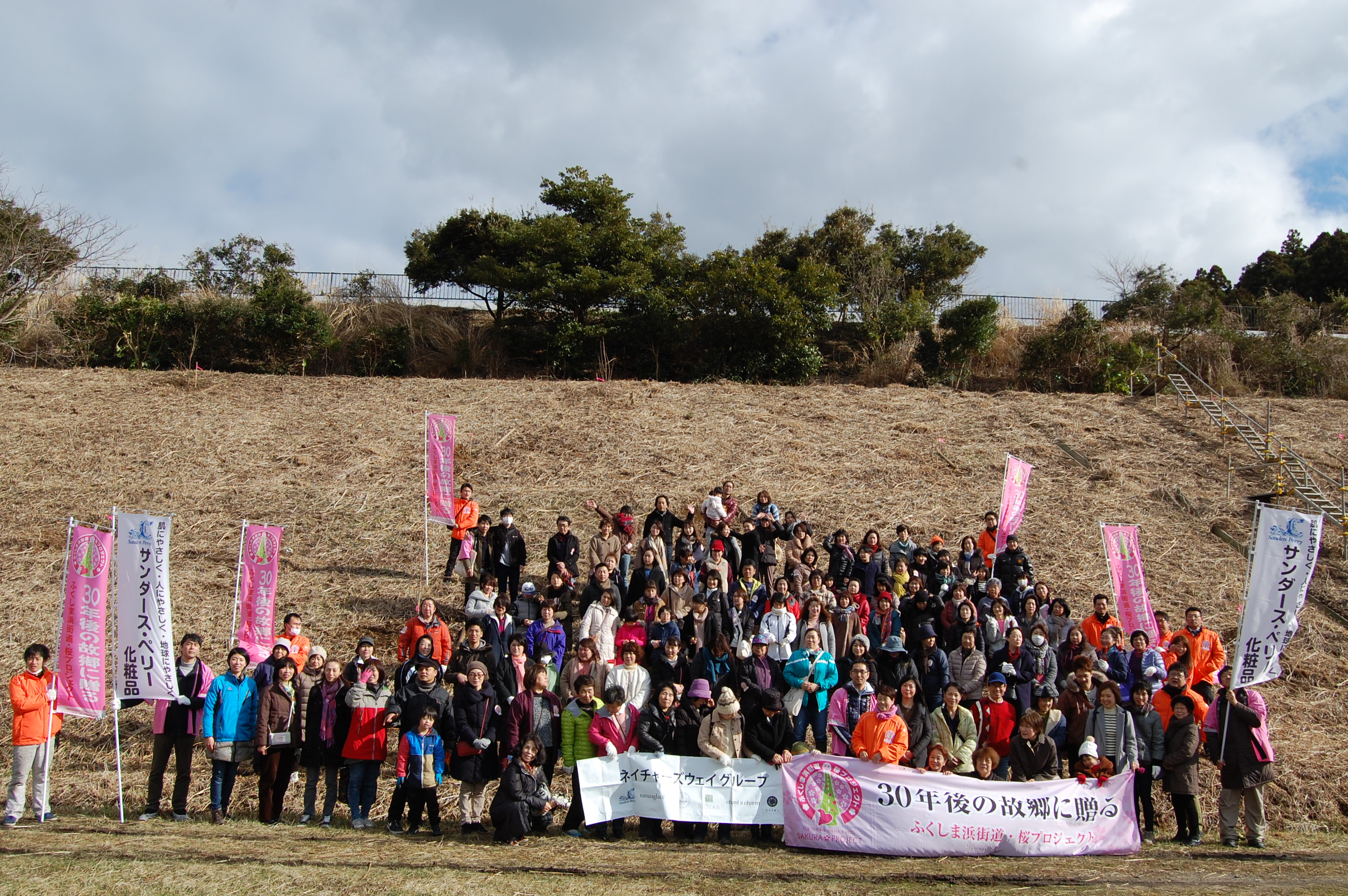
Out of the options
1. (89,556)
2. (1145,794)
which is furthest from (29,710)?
(1145,794)

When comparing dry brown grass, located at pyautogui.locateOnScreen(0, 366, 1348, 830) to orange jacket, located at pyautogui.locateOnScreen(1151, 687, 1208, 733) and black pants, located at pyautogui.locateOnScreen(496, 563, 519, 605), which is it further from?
orange jacket, located at pyautogui.locateOnScreen(1151, 687, 1208, 733)

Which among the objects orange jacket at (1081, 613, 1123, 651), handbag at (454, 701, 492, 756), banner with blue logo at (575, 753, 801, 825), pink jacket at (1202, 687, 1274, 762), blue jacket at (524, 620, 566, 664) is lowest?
banner with blue logo at (575, 753, 801, 825)

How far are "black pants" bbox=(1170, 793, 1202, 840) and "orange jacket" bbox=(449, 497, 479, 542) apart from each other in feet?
27.0

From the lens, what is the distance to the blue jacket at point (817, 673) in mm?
7992

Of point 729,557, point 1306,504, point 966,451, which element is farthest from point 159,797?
point 1306,504

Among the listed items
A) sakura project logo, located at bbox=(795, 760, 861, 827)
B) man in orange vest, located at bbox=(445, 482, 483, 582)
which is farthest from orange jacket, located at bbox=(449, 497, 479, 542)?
sakura project logo, located at bbox=(795, 760, 861, 827)

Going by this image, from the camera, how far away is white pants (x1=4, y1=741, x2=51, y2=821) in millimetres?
6910

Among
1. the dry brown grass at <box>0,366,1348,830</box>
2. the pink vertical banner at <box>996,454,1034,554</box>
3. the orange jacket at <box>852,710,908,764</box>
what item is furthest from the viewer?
the pink vertical banner at <box>996,454,1034,554</box>

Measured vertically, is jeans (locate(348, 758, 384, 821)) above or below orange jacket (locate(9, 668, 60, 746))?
below

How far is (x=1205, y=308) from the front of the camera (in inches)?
927

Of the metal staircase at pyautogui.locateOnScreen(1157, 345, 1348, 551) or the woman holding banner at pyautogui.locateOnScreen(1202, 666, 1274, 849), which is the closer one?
the woman holding banner at pyautogui.locateOnScreen(1202, 666, 1274, 849)

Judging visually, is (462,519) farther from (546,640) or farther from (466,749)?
(466,749)

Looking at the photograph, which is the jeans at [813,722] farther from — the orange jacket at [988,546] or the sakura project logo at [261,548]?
the sakura project logo at [261,548]

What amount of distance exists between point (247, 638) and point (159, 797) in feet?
8.48
